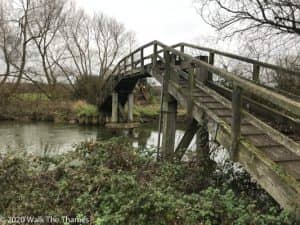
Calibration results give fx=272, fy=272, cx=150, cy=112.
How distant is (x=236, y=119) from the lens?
11.4 ft

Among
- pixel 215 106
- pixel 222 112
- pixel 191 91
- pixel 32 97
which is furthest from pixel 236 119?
pixel 32 97

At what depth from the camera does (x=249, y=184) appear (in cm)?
429

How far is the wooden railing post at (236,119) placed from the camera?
11.1ft

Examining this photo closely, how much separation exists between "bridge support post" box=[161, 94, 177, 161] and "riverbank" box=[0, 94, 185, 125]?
11.1 metres

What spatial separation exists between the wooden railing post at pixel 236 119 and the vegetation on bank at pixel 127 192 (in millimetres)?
535

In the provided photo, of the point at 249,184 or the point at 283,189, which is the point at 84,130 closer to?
the point at 249,184

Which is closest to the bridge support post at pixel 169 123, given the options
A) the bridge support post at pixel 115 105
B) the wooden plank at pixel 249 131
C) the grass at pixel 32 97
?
the wooden plank at pixel 249 131

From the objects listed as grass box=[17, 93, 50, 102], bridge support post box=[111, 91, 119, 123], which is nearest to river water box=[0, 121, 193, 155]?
bridge support post box=[111, 91, 119, 123]

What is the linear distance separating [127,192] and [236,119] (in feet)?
5.46

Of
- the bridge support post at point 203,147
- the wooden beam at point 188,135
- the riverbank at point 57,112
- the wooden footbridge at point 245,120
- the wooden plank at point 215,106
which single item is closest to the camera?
the wooden footbridge at point 245,120

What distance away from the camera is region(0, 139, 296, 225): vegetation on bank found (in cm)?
293

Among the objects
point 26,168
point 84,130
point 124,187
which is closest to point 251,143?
point 124,187

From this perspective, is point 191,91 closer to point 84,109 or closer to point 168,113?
point 168,113

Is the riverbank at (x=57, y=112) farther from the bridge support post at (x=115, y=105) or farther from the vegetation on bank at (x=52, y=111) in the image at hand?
the bridge support post at (x=115, y=105)
